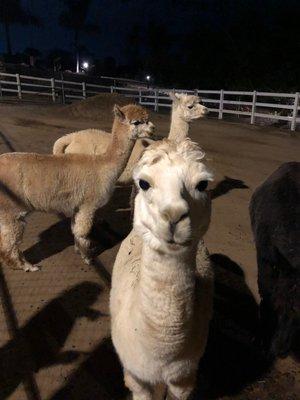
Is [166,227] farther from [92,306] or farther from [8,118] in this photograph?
[8,118]

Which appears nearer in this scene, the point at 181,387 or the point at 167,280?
the point at 167,280

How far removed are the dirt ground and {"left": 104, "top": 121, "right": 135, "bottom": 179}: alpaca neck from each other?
1.08 metres

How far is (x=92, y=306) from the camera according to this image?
3.80m

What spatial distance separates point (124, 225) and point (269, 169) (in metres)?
4.80

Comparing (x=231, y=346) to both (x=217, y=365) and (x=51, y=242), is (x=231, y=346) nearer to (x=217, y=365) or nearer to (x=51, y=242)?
(x=217, y=365)

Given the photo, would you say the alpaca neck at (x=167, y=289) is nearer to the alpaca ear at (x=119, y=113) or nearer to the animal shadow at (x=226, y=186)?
the alpaca ear at (x=119, y=113)

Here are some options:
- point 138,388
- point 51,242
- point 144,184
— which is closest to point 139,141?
point 51,242

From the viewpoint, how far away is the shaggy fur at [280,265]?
2994 mm

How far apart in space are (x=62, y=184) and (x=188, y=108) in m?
2.80

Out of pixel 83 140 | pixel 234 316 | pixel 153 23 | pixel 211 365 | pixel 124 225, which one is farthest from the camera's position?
pixel 153 23

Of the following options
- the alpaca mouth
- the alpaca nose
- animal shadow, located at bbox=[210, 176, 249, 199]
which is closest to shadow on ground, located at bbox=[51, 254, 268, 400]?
the alpaca mouth

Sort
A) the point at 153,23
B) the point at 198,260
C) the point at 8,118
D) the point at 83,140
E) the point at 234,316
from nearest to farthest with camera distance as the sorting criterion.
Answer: the point at 198,260
the point at 234,316
the point at 83,140
the point at 8,118
the point at 153,23

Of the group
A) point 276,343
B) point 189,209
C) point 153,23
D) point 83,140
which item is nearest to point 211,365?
point 276,343

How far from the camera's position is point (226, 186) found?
7.72 metres
